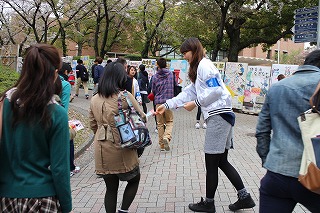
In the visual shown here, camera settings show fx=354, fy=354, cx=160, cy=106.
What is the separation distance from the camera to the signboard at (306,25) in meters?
7.55

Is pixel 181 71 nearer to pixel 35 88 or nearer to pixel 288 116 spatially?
pixel 288 116

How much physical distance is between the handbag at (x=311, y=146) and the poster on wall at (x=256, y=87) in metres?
10.5

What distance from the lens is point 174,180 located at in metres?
5.19

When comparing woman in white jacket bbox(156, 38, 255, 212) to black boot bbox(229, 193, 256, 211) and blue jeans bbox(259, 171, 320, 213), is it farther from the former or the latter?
blue jeans bbox(259, 171, 320, 213)

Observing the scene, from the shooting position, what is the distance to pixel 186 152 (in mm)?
7004

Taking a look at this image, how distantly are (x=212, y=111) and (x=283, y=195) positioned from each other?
58.1 inches

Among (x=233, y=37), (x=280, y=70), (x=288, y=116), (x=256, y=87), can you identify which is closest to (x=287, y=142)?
(x=288, y=116)

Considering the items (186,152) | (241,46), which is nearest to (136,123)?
(186,152)

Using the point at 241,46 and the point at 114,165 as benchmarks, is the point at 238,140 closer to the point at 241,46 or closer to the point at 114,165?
the point at 114,165

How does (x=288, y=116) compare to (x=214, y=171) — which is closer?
(x=288, y=116)

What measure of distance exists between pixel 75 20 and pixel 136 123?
72.7 ft

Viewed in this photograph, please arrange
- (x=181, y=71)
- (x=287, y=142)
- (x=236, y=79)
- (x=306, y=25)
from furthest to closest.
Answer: (x=181, y=71) → (x=236, y=79) → (x=306, y=25) → (x=287, y=142)

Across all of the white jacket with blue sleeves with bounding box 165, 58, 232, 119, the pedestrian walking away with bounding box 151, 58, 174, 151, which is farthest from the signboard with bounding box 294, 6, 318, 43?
the white jacket with blue sleeves with bounding box 165, 58, 232, 119

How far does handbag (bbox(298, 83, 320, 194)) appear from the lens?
1934mm
